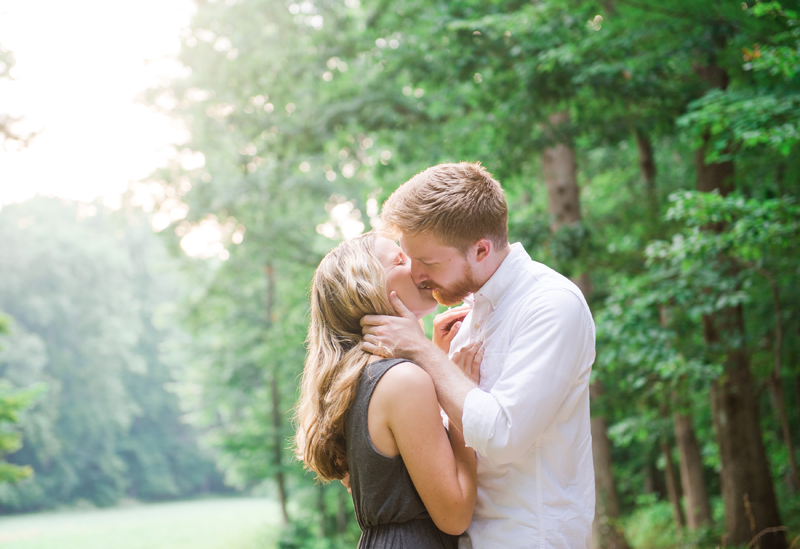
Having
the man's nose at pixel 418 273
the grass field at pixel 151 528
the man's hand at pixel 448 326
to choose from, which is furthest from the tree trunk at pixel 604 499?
the grass field at pixel 151 528

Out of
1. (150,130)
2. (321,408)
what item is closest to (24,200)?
(150,130)

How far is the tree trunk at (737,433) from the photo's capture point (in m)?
5.94

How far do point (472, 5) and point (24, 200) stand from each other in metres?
43.9

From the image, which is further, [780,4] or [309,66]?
[309,66]

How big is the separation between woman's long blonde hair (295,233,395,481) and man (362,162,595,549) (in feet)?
0.23

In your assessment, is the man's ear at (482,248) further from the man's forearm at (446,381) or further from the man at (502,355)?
the man's forearm at (446,381)

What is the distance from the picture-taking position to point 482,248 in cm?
209

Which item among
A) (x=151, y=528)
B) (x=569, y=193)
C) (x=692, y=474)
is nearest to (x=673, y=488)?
(x=692, y=474)

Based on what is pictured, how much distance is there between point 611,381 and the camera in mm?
8109

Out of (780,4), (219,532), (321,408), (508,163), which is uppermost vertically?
(780,4)

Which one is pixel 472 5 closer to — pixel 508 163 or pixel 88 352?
pixel 508 163

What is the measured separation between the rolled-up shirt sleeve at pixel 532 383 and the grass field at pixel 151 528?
1875 centimetres

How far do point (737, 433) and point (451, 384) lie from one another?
5.45 meters

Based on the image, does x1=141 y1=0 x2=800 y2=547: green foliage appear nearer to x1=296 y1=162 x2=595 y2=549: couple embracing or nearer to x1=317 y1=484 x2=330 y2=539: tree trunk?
x1=296 y1=162 x2=595 y2=549: couple embracing
